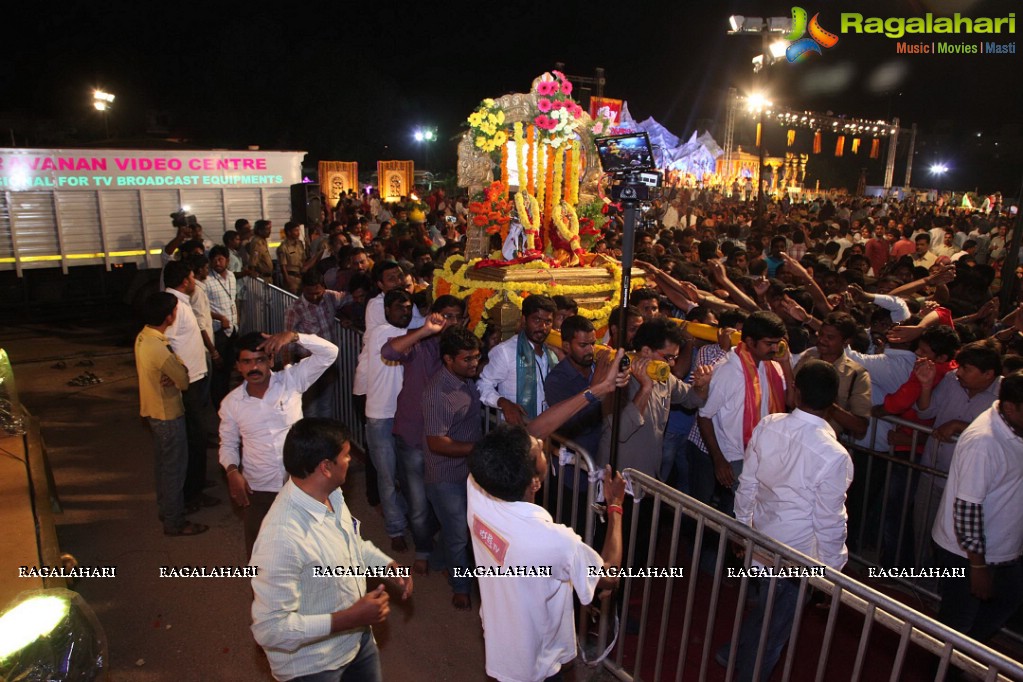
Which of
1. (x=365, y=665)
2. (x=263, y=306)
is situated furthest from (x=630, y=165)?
(x=263, y=306)

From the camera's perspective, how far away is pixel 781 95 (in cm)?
5028

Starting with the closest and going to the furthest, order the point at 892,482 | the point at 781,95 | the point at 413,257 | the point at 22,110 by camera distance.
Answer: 1. the point at 892,482
2. the point at 413,257
3. the point at 22,110
4. the point at 781,95

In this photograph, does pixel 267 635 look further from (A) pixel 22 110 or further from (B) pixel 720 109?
(B) pixel 720 109

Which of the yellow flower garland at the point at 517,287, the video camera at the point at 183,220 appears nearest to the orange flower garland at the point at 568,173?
the yellow flower garland at the point at 517,287

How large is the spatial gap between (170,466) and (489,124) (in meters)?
5.37


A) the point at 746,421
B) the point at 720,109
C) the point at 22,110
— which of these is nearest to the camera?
the point at 746,421

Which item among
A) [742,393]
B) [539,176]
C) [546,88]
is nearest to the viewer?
[742,393]

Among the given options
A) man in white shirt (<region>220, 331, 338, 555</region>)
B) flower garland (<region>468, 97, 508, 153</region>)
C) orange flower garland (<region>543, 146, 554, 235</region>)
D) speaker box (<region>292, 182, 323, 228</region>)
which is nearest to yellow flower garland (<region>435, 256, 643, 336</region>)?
orange flower garland (<region>543, 146, 554, 235</region>)

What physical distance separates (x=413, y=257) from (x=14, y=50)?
139ft

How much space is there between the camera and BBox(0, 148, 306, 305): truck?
1230 cm

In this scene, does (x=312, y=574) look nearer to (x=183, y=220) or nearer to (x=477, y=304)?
(x=477, y=304)

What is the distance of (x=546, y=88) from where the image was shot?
28.0 ft

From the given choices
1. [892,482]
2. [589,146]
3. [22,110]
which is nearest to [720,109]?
[22,110]

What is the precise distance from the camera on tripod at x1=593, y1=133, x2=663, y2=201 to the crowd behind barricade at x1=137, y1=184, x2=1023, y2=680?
874 mm
